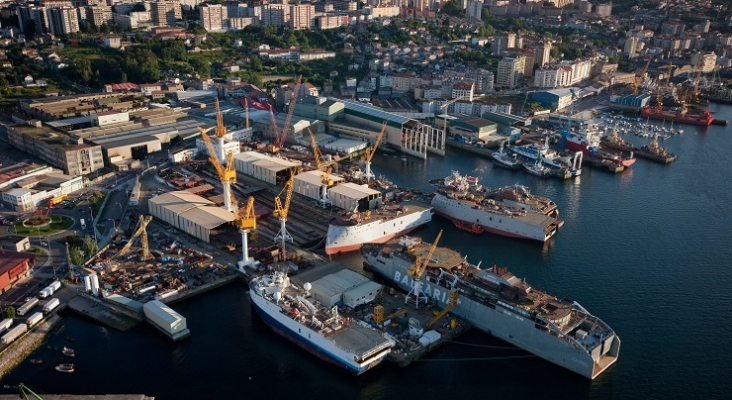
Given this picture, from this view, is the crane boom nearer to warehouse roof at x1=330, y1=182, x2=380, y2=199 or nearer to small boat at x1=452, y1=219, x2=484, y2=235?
small boat at x1=452, y1=219, x2=484, y2=235

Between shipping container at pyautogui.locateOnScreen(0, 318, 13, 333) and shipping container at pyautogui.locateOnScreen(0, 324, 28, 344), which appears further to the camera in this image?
shipping container at pyautogui.locateOnScreen(0, 318, 13, 333)

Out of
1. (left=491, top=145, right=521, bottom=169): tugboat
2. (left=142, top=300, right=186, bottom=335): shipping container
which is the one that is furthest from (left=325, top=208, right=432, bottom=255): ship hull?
(left=491, top=145, right=521, bottom=169): tugboat

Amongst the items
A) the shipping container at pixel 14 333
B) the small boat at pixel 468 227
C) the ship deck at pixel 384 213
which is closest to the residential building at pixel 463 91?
the ship deck at pixel 384 213

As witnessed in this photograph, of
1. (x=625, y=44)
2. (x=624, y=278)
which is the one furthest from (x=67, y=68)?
(x=625, y=44)

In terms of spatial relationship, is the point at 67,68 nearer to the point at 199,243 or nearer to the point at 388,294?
the point at 199,243

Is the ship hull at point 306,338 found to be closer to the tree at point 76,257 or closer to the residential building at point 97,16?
the tree at point 76,257

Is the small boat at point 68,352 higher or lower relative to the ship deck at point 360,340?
lower
